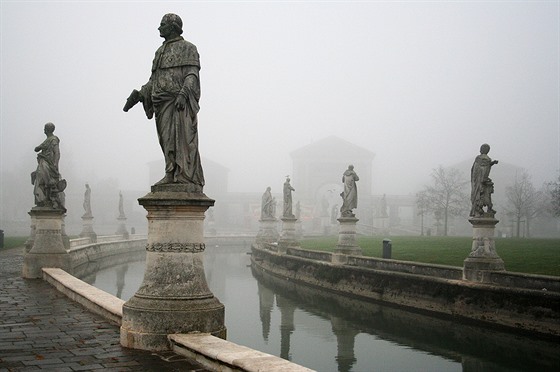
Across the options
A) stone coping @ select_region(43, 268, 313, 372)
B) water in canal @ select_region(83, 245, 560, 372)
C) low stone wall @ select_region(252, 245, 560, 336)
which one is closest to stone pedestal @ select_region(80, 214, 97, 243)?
water in canal @ select_region(83, 245, 560, 372)

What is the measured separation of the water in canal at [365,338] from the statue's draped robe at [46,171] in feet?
19.0

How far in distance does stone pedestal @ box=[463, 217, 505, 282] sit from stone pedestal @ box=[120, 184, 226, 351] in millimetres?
9457

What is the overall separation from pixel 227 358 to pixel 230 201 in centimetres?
8023

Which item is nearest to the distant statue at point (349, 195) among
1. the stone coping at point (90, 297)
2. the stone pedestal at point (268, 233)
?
the stone coping at point (90, 297)

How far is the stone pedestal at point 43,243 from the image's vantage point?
44.8 feet

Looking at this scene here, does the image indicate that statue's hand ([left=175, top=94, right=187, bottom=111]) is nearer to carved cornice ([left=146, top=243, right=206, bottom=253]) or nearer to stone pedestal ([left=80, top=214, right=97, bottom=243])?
carved cornice ([left=146, top=243, right=206, bottom=253])

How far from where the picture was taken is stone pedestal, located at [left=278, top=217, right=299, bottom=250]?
2812 cm

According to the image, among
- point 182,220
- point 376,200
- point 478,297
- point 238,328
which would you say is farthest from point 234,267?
point 376,200

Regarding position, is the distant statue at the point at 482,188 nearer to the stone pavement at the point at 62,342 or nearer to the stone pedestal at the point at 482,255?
the stone pedestal at the point at 482,255

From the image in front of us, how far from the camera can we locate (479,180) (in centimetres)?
1489

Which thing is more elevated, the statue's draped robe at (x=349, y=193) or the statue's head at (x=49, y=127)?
the statue's head at (x=49, y=127)

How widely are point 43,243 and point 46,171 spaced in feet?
5.91

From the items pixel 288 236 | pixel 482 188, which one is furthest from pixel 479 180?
pixel 288 236

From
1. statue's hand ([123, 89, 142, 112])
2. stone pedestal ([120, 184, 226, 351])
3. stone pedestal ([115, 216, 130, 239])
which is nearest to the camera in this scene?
stone pedestal ([120, 184, 226, 351])
